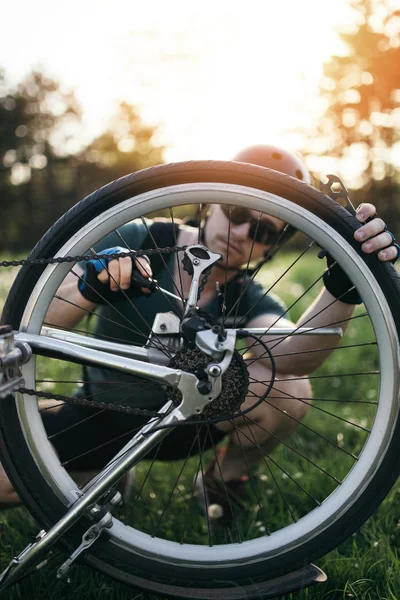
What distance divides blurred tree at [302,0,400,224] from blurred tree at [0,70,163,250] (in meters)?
7.91

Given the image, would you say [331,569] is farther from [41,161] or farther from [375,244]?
[41,161]

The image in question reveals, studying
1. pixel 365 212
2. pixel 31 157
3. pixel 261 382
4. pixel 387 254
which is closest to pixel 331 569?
pixel 261 382

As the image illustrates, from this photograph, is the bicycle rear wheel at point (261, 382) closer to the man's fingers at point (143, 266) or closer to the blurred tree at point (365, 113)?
the man's fingers at point (143, 266)

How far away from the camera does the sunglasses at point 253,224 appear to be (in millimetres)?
2172

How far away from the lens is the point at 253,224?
86.7 inches

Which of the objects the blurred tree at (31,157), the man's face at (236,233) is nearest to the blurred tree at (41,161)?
the blurred tree at (31,157)

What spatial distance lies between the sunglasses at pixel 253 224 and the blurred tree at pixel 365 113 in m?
21.9

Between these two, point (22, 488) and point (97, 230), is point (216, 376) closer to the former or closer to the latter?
point (97, 230)

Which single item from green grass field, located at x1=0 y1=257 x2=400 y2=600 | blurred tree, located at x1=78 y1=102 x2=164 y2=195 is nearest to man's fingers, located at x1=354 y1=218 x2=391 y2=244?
green grass field, located at x1=0 y1=257 x2=400 y2=600

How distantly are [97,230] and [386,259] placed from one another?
0.77 meters

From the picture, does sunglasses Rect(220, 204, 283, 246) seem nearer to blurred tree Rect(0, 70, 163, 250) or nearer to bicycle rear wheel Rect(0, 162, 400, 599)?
bicycle rear wheel Rect(0, 162, 400, 599)

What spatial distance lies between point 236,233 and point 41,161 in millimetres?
23982

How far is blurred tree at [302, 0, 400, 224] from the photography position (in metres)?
23.2

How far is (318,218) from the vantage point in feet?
5.27
